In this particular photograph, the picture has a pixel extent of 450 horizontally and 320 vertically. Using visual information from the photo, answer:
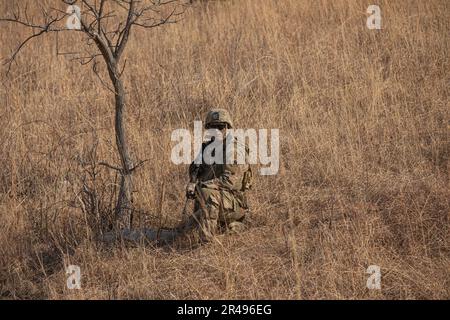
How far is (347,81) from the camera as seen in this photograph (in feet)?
23.3

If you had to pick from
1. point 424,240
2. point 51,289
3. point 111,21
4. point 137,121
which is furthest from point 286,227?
point 111,21

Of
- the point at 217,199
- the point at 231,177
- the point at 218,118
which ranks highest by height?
the point at 218,118

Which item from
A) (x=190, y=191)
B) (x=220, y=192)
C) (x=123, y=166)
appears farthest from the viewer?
(x=123, y=166)

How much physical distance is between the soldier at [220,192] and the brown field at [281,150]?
135 millimetres

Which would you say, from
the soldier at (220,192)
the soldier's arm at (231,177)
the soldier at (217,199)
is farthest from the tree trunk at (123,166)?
the soldier's arm at (231,177)

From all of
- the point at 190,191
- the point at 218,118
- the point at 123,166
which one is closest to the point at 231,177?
the point at 190,191

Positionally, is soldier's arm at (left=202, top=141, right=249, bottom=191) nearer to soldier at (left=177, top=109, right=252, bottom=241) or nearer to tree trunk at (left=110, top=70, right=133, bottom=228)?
soldier at (left=177, top=109, right=252, bottom=241)

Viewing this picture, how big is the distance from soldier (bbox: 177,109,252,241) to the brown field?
0.44ft

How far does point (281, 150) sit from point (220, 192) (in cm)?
158

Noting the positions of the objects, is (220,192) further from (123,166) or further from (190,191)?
(123,166)

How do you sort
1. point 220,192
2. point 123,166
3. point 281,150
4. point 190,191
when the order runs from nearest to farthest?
point 190,191 < point 220,192 < point 123,166 < point 281,150

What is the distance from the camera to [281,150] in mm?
6266

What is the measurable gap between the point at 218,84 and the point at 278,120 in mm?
894

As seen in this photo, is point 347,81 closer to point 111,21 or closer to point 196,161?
point 196,161
